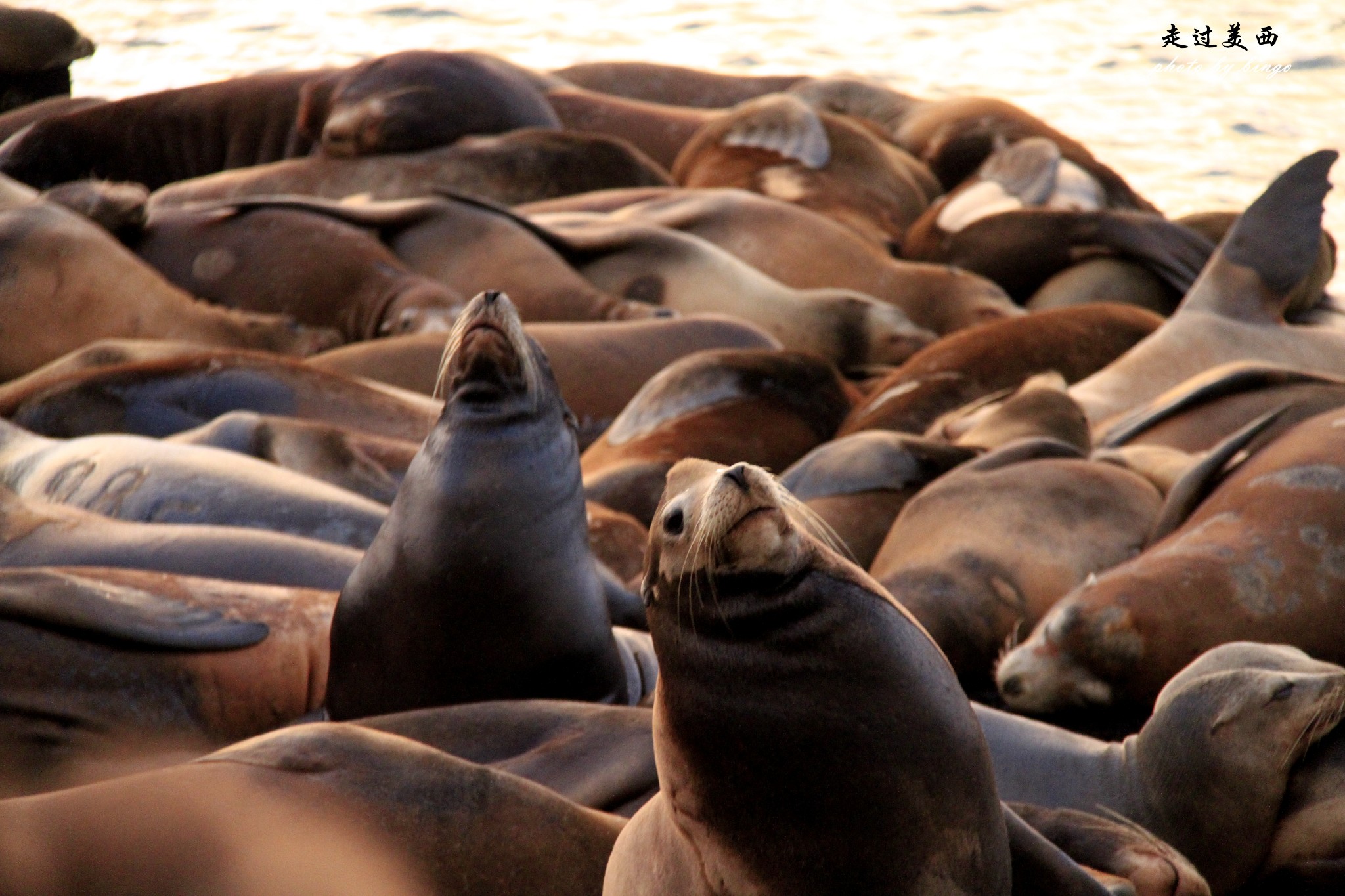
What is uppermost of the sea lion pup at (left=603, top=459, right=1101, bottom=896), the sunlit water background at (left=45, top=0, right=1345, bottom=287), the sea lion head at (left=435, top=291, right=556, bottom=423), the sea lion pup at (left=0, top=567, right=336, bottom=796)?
the sea lion pup at (left=603, top=459, right=1101, bottom=896)

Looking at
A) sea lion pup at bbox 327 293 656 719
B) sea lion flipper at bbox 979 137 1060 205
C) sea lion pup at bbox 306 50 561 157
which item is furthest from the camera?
sea lion flipper at bbox 979 137 1060 205

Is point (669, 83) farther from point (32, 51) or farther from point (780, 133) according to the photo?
point (32, 51)

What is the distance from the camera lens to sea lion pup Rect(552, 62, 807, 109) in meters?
9.91

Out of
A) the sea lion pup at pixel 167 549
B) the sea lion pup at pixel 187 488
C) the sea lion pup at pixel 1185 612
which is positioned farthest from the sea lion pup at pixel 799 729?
the sea lion pup at pixel 187 488

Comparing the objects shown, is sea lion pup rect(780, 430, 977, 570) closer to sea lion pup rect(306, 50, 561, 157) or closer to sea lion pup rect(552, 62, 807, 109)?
sea lion pup rect(306, 50, 561, 157)

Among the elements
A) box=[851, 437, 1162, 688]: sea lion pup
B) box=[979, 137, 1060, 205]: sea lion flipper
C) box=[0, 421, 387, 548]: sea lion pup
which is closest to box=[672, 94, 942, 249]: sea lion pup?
box=[979, 137, 1060, 205]: sea lion flipper

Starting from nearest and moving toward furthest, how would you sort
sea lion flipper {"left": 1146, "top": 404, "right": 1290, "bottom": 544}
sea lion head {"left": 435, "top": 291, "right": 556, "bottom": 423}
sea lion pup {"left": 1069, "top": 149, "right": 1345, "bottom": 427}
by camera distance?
1. sea lion head {"left": 435, "top": 291, "right": 556, "bottom": 423}
2. sea lion flipper {"left": 1146, "top": 404, "right": 1290, "bottom": 544}
3. sea lion pup {"left": 1069, "top": 149, "right": 1345, "bottom": 427}

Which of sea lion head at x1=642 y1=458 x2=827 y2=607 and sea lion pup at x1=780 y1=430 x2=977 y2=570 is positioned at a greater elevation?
sea lion head at x1=642 y1=458 x2=827 y2=607

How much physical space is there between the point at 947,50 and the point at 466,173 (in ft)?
24.7

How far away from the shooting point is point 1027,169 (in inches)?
316

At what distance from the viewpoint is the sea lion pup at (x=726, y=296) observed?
6.39m

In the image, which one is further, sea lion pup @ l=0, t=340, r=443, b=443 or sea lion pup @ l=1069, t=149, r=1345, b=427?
sea lion pup @ l=1069, t=149, r=1345, b=427

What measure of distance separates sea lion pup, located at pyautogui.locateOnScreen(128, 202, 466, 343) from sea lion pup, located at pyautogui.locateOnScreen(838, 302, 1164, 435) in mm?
1576

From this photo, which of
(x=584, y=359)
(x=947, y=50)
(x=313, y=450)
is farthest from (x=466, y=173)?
(x=947, y=50)
